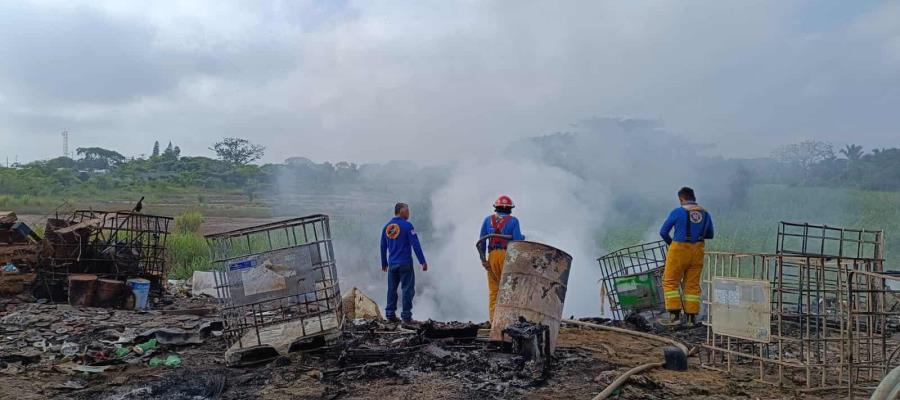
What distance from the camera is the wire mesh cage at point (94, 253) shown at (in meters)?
9.56

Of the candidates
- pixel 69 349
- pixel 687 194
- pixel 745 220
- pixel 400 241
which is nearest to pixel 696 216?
pixel 687 194

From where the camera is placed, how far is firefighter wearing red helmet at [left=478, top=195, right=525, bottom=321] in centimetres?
808

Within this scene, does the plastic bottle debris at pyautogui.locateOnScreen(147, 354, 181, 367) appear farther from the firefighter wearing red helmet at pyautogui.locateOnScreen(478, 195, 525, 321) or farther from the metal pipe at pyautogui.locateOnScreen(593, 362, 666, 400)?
the metal pipe at pyautogui.locateOnScreen(593, 362, 666, 400)

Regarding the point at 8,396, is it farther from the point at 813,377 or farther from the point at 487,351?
the point at 813,377

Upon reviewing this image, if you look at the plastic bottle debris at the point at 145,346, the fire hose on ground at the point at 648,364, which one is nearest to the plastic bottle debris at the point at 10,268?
the plastic bottle debris at the point at 145,346

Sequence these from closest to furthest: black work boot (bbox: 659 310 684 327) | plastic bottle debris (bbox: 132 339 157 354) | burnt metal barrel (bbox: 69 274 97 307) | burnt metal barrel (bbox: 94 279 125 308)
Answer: plastic bottle debris (bbox: 132 339 157 354)
black work boot (bbox: 659 310 684 327)
burnt metal barrel (bbox: 69 274 97 307)
burnt metal barrel (bbox: 94 279 125 308)

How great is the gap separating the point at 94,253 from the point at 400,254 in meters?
5.08

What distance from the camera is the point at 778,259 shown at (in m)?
5.34

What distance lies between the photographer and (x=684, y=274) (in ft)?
26.1

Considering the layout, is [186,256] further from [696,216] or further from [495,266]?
[696,216]

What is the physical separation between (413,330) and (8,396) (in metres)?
4.12

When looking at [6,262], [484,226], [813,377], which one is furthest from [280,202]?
[813,377]

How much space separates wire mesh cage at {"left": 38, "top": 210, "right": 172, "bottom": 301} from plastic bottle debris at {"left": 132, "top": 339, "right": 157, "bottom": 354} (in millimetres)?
3149

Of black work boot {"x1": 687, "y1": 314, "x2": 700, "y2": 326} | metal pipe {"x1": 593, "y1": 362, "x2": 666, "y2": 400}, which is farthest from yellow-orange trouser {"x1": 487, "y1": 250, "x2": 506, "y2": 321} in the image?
metal pipe {"x1": 593, "y1": 362, "x2": 666, "y2": 400}
